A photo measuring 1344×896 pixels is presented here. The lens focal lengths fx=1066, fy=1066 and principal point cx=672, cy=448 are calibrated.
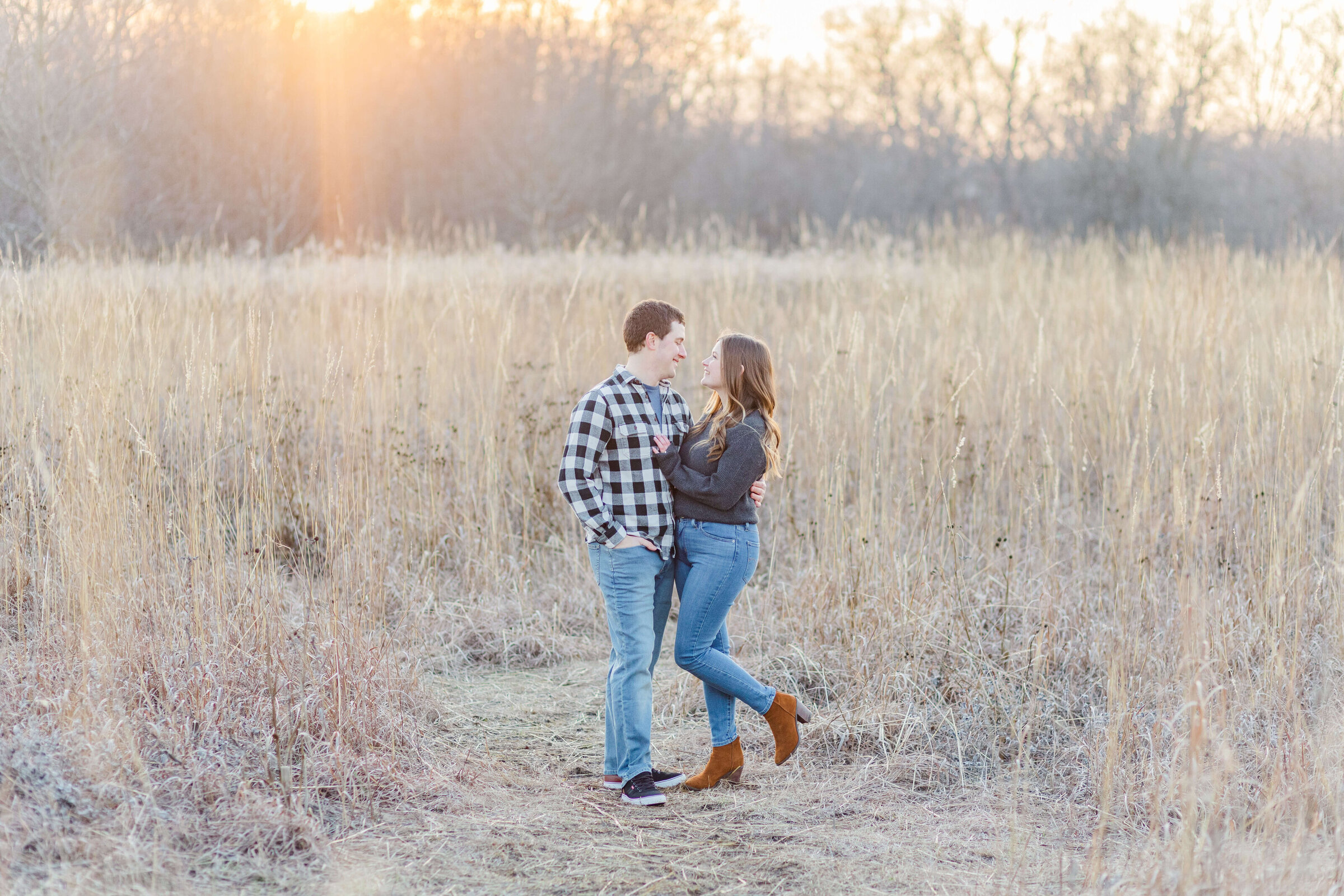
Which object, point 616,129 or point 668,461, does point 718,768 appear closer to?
point 668,461

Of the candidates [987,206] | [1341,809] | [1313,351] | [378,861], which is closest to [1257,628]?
[1341,809]

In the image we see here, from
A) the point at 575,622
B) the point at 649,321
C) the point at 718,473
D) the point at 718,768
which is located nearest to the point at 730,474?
the point at 718,473

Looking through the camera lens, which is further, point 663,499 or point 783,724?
point 783,724

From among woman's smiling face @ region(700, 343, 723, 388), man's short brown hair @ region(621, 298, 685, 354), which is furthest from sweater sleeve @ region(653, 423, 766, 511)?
man's short brown hair @ region(621, 298, 685, 354)

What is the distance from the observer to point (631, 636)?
2789 mm

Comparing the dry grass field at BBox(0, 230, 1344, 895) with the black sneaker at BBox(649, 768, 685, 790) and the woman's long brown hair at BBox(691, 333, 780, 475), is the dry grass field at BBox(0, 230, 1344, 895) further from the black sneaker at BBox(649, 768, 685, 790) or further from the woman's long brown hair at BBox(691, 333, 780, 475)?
the woman's long brown hair at BBox(691, 333, 780, 475)

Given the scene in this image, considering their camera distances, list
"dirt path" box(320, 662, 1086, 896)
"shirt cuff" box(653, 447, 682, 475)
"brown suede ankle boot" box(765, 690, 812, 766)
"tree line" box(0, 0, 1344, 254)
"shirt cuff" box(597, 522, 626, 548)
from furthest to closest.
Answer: "tree line" box(0, 0, 1344, 254)
"brown suede ankle boot" box(765, 690, 812, 766)
"shirt cuff" box(653, 447, 682, 475)
"shirt cuff" box(597, 522, 626, 548)
"dirt path" box(320, 662, 1086, 896)

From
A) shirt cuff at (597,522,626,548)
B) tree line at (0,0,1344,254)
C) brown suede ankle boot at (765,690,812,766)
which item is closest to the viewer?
shirt cuff at (597,522,626,548)

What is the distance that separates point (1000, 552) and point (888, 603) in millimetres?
1077

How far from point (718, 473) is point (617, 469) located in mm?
265

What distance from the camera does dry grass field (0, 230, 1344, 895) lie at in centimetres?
249

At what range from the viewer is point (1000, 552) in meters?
4.59

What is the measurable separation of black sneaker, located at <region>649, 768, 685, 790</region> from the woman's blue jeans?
295 millimetres

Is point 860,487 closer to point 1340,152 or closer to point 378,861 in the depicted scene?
point 378,861
